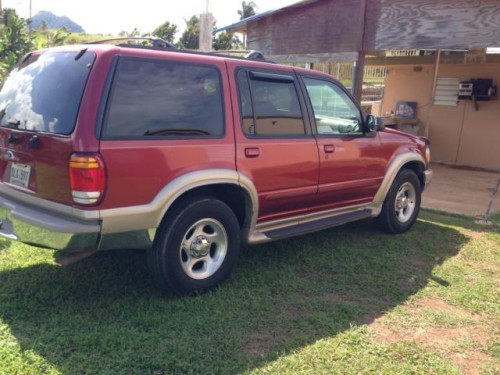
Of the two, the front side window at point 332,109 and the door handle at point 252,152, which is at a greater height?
the front side window at point 332,109

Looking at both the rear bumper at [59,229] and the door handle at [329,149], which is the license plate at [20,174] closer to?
the rear bumper at [59,229]

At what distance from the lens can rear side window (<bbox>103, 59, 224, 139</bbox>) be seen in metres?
3.28

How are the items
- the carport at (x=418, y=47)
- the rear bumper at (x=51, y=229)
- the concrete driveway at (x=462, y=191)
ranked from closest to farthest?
the rear bumper at (x=51, y=229), the carport at (x=418, y=47), the concrete driveway at (x=462, y=191)

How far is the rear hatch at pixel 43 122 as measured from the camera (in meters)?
3.22

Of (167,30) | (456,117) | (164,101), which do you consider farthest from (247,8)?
(164,101)

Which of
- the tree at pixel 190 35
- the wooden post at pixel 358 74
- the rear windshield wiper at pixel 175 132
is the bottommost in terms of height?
the rear windshield wiper at pixel 175 132

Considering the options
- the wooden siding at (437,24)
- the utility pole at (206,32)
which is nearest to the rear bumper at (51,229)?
the utility pole at (206,32)

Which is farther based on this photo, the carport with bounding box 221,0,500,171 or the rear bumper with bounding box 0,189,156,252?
the carport with bounding box 221,0,500,171

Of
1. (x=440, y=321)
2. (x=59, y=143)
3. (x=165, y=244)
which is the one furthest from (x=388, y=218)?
(x=59, y=143)

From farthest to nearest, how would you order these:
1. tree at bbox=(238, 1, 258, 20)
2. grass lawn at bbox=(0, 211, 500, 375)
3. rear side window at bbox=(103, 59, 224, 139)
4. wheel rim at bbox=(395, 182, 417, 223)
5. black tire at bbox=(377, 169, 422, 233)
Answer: tree at bbox=(238, 1, 258, 20) → wheel rim at bbox=(395, 182, 417, 223) → black tire at bbox=(377, 169, 422, 233) → rear side window at bbox=(103, 59, 224, 139) → grass lawn at bbox=(0, 211, 500, 375)

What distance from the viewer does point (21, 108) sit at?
A: 11.8 ft

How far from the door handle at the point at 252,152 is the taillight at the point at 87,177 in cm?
121

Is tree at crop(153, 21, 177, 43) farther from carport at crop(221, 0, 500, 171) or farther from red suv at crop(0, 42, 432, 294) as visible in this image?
red suv at crop(0, 42, 432, 294)

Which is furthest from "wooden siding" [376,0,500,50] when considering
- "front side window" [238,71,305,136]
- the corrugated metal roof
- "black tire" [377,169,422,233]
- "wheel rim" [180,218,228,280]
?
"wheel rim" [180,218,228,280]
